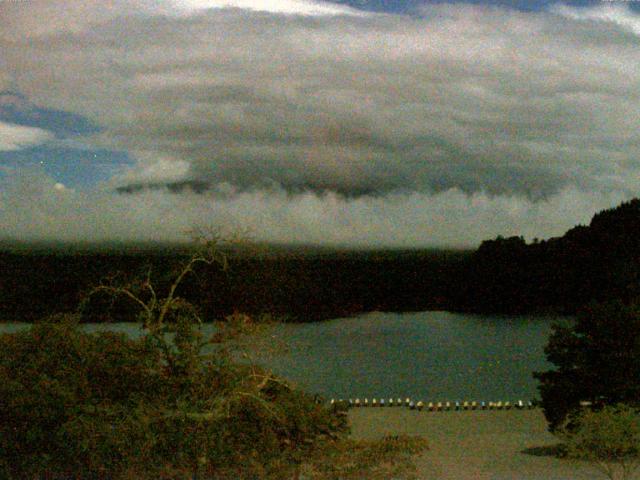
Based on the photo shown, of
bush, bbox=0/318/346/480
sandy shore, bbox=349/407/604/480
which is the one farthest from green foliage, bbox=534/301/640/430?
bush, bbox=0/318/346/480

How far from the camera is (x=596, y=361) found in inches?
687

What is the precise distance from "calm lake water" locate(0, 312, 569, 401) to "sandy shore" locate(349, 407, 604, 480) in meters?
5.34

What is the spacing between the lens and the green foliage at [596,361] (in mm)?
17062

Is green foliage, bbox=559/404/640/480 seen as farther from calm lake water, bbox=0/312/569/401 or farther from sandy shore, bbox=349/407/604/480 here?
calm lake water, bbox=0/312/569/401

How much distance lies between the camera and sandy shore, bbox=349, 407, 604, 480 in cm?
1608

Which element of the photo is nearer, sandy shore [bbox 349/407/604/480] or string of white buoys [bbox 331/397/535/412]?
sandy shore [bbox 349/407/604/480]

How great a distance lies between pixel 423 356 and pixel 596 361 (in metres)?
23.9

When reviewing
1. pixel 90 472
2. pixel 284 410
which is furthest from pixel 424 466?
pixel 90 472

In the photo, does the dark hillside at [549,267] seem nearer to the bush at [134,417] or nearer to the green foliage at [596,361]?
the green foliage at [596,361]

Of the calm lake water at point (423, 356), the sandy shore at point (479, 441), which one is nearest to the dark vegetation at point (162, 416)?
the sandy shore at point (479, 441)

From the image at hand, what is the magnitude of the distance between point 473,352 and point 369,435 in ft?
70.4

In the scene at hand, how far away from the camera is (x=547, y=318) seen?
48969mm

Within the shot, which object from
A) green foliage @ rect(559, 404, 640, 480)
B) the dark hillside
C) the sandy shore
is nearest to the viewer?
green foliage @ rect(559, 404, 640, 480)

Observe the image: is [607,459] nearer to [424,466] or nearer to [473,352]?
[424,466]
